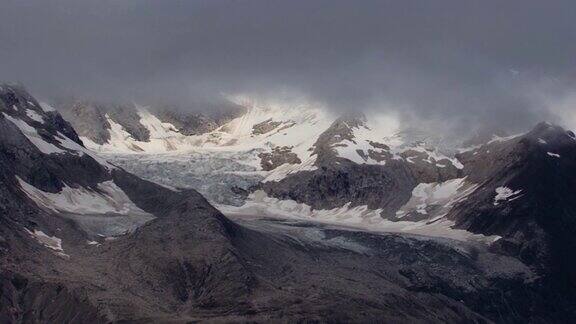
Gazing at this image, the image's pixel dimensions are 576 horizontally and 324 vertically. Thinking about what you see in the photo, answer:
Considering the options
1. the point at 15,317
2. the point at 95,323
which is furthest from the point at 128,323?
the point at 15,317

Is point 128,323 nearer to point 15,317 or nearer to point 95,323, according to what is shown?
point 95,323
